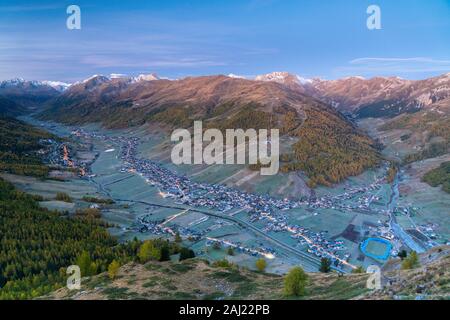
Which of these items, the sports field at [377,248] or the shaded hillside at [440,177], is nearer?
the sports field at [377,248]

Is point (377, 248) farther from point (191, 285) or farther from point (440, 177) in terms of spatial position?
point (440, 177)

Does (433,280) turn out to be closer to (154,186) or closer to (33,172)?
(154,186)

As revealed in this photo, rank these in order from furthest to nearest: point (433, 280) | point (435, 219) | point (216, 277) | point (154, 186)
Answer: point (154, 186), point (435, 219), point (216, 277), point (433, 280)

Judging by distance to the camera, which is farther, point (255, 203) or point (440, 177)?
point (440, 177)

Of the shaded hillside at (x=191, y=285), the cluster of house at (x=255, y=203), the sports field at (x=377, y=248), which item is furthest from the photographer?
the cluster of house at (x=255, y=203)

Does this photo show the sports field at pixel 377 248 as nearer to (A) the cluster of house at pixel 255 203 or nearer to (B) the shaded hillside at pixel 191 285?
(A) the cluster of house at pixel 255 203

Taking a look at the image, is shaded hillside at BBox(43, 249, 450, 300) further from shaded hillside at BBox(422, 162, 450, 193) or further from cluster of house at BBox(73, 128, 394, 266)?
shaded hillside at BBox(422, 162, 450, 193)

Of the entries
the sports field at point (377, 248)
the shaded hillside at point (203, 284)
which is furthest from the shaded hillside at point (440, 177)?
the shaded hillside at point (203, 284)

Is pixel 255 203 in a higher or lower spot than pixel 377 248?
higher

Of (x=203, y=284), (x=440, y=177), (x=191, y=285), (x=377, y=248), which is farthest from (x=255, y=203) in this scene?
(x=191, y=285)

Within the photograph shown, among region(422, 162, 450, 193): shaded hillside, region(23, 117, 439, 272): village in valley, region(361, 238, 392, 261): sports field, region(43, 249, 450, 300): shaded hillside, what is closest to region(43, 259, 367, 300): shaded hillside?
region(43, 249, 450, 300): shaded hillside
